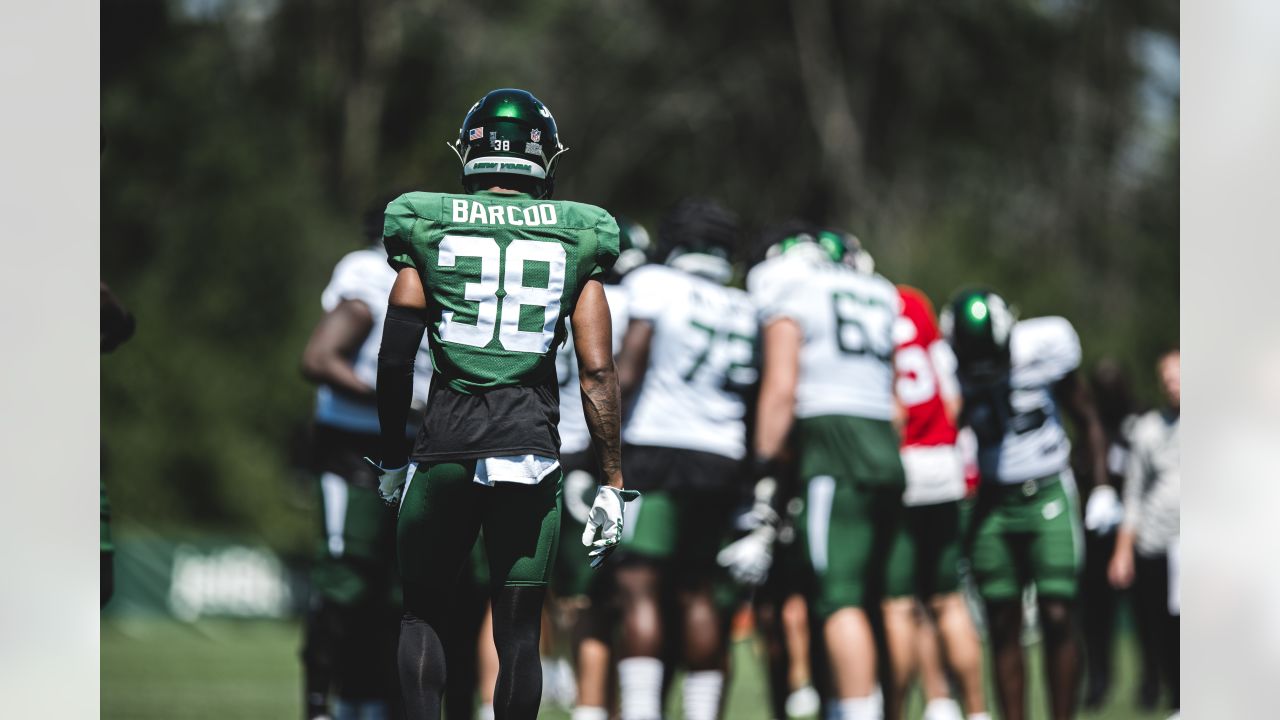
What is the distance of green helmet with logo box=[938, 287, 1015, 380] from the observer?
7.99m

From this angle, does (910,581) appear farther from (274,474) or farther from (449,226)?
(274,474)

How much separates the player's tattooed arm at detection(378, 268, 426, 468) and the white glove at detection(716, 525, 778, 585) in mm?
2643

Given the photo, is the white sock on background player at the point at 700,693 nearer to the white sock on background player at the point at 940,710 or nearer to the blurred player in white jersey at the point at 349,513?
the white sock on background player at the point at 940,710

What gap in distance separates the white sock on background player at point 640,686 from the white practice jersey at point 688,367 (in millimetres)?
926

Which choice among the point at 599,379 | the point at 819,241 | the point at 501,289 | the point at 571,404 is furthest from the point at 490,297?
the point at 571,404

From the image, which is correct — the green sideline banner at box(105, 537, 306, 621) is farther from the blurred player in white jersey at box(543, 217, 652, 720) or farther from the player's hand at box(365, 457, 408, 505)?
the player's hand at box(365, 457, 408, 505)

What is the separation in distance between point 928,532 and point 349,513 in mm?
2718

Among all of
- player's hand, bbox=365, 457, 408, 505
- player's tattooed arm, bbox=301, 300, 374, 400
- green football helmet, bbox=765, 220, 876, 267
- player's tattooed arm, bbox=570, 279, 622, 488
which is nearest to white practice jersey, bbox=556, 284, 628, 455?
green football helmet, bbox=765, 220, 876, 267

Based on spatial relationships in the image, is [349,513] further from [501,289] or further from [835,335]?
[501,289]

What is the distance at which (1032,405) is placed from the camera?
8.41m

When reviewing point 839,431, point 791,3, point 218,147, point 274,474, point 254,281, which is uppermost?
point 791,3

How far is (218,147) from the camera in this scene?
23.3 meters
